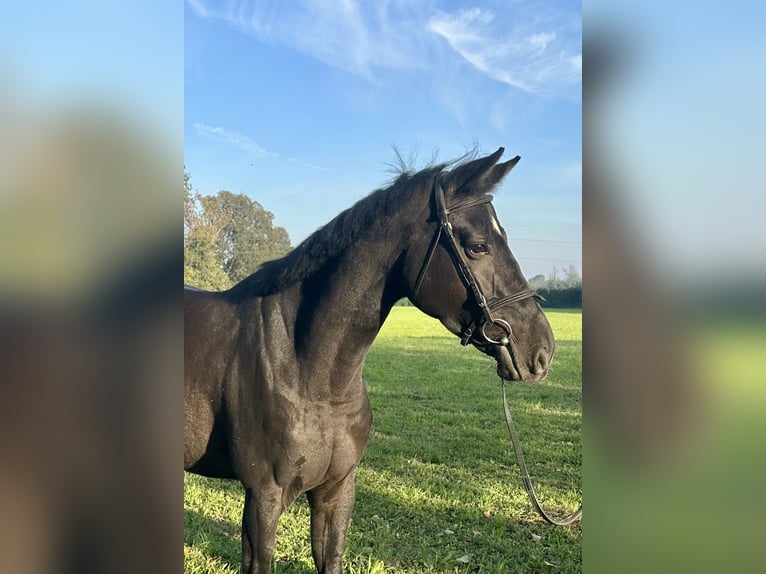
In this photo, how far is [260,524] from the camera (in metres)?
2.38

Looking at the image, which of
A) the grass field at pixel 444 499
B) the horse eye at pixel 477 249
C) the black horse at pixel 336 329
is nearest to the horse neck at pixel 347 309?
the black horse at pixel 336 329

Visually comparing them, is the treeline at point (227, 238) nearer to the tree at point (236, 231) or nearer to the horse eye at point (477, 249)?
the tree at point (236, 231)

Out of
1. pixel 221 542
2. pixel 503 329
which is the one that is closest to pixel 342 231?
pixel 503 329

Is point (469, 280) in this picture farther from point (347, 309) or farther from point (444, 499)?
point (444, 499)

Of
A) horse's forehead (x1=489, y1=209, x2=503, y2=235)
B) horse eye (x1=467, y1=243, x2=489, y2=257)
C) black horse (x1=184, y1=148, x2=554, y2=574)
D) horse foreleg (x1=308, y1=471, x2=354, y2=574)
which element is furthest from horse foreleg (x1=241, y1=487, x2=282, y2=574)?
horse's forehead (x1=489, y1=209, x2=503, y2=235)

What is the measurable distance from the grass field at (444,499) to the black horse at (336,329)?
0.47m

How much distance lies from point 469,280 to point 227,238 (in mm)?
8461

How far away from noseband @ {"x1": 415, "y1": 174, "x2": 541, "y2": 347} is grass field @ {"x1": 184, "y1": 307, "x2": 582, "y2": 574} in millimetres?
334

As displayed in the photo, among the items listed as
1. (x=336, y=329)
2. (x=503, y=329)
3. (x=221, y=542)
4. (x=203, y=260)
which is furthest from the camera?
(x=203, y=260)

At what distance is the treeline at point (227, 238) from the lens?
8234mm

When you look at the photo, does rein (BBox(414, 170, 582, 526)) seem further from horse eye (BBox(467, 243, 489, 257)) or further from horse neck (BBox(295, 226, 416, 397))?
horse neck (BBox(295, 226, 416, 397))

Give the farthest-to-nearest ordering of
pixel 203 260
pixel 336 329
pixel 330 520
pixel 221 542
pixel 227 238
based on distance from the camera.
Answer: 1. pixel 227 238
2. pixel 203 260
3. pixel 221 542
4. pixel 330 520
5. pixel 336 329
